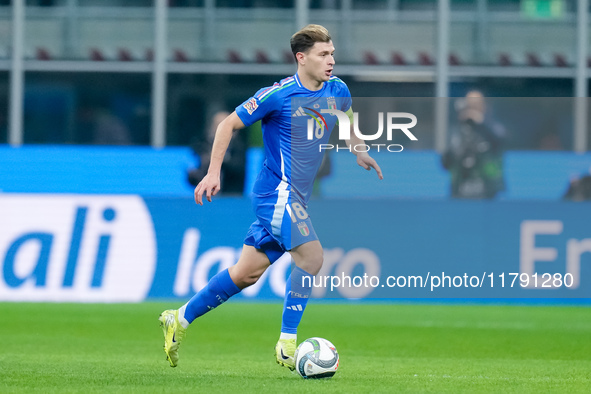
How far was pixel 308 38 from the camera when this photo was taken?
609 cm

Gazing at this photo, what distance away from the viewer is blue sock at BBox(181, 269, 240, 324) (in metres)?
6.19

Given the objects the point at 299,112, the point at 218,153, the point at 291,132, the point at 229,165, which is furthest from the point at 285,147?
the point at 229,165

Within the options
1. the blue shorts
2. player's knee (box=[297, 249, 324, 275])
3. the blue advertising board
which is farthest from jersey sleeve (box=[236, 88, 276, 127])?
the blue advertising board

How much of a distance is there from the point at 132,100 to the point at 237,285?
42.2 feet

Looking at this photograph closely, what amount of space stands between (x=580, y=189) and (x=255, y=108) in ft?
20.4

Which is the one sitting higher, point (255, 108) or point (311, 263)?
point (255, 108)

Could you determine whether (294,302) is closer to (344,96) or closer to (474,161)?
(344,96)

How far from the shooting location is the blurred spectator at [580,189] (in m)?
11.4

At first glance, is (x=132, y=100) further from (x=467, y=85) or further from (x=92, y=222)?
(x=92, y=222)

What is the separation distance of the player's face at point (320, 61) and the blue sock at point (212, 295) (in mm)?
1161

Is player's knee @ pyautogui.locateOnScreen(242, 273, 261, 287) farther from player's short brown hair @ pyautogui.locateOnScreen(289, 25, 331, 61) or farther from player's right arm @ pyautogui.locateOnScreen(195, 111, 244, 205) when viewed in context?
player's short brown hair @ pyautogui.locateOnScreen(289, 25, 331, 61)

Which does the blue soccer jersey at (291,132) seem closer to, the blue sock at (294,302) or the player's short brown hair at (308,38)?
the player's short brown hair at (308,38)

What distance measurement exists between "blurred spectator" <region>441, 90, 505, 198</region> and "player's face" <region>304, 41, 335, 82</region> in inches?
216

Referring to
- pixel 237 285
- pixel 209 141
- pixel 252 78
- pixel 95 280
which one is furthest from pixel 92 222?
pixel 252 78
